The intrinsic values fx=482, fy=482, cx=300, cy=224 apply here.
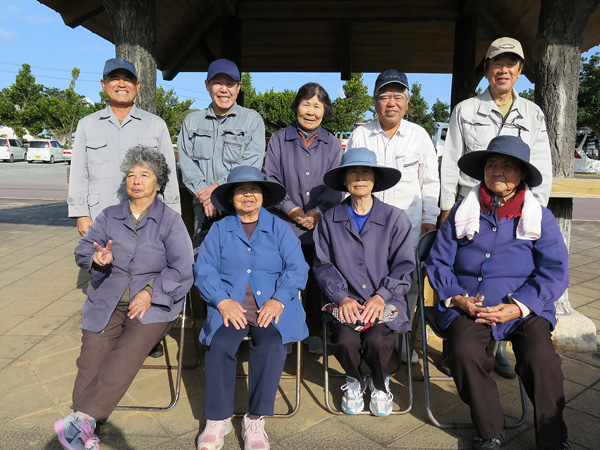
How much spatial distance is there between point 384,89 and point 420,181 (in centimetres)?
70

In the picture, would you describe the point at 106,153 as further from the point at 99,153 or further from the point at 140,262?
the point at 140,262

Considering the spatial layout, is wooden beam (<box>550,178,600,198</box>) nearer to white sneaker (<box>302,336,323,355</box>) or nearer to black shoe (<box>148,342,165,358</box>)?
white sneaker (<box>302,336,323,355</box>)

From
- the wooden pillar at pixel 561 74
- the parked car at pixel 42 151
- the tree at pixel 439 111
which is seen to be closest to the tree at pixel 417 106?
the tree at pixel 439 111

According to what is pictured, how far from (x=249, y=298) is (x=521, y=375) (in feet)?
5.04

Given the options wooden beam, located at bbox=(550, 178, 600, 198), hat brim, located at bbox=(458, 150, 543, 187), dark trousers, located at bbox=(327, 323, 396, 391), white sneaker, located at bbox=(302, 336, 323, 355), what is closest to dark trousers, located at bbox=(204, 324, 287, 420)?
dark trousers, located at bbox=(327, 323, 396, 391)

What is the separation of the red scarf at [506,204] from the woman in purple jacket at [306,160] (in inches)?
40.9

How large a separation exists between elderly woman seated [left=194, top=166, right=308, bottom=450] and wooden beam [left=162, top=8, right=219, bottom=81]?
218 inches

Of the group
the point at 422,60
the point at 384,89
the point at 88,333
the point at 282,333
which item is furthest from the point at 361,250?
the point at 422,60

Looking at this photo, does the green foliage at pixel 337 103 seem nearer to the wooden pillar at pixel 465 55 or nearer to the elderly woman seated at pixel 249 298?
the wooden pillar at pixel 465 55

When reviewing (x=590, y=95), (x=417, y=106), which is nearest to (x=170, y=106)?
(x=417, y=106)

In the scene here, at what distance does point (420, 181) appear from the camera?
3479 millimetres

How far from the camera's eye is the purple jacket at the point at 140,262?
277cm

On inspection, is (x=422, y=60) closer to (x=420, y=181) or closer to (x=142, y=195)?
(x=420, y=181)

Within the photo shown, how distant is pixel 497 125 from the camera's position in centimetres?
331
